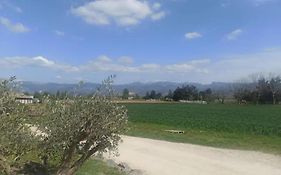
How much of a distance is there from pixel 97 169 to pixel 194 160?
4233 mm

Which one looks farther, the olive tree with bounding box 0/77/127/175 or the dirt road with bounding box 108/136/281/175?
the dirt road with bounding box 108/136/281/175

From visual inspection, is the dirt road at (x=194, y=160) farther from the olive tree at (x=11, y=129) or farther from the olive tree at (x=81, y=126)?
the olive tree at (x=11, y=129)

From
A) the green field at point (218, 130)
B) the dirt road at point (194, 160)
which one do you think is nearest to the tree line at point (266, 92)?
the green field at point (218, 130)

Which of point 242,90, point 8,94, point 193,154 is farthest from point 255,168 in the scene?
point 242,90

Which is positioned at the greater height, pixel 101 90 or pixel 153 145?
pixel 101 90

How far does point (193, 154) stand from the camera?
17.2 metres

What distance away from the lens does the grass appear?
11.8 metres

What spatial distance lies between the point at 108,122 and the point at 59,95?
1275mm

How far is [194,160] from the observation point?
1550 centimetres

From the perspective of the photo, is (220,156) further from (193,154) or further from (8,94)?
(8,94)

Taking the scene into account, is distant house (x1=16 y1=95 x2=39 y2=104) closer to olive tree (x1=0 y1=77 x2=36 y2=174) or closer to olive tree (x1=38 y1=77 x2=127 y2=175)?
olive tree (x1=0 y1=77 x2=36 y2=174)

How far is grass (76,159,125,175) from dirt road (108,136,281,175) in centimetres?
93

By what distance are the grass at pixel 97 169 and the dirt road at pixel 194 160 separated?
36.6 inches

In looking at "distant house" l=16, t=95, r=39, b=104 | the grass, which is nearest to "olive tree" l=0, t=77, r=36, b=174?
"distant house" l=16, t=95, r=39, b=104
